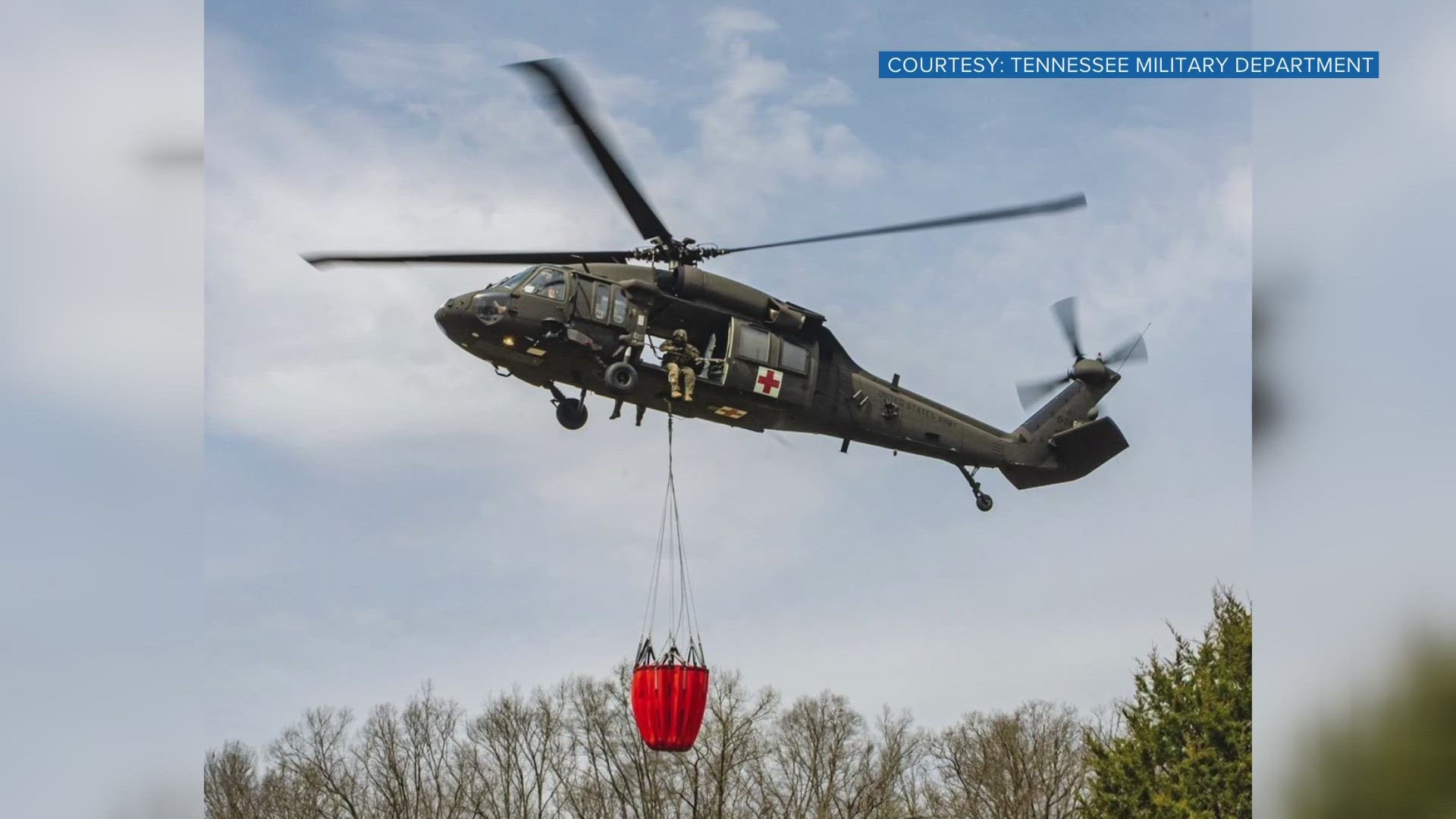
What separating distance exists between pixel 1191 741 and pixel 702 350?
375 inches

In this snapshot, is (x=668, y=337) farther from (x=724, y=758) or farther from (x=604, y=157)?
(x=724, y=758)

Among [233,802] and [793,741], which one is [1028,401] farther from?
[233,802]

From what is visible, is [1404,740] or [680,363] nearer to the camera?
[1404,740]

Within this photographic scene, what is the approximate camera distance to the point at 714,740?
1688 inches

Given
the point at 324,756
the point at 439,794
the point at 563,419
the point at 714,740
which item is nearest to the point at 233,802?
the point at 324,756

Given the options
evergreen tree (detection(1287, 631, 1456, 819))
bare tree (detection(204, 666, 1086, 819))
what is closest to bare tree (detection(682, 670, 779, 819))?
bare tree (detection(204, 666, 1086, 819))

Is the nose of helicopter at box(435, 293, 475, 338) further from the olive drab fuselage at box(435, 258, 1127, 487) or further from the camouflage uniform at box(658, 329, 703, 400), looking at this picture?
the camouflage uniform at box(658, 329, 703, 400)

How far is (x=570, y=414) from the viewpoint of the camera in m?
17.7

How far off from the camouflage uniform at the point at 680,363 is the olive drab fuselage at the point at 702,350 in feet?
0.45

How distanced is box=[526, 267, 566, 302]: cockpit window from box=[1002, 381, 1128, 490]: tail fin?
7.18 metres

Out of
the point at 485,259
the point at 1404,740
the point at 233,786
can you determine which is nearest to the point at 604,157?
the point at 485,259

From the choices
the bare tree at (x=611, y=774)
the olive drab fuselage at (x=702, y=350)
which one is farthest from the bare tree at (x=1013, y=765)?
the olive drab fuselage at (x=702, y=350)

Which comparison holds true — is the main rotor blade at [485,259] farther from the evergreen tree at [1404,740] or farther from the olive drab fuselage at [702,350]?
the evergreen tree at [1404,740]

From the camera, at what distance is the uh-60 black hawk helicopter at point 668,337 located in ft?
55.1
